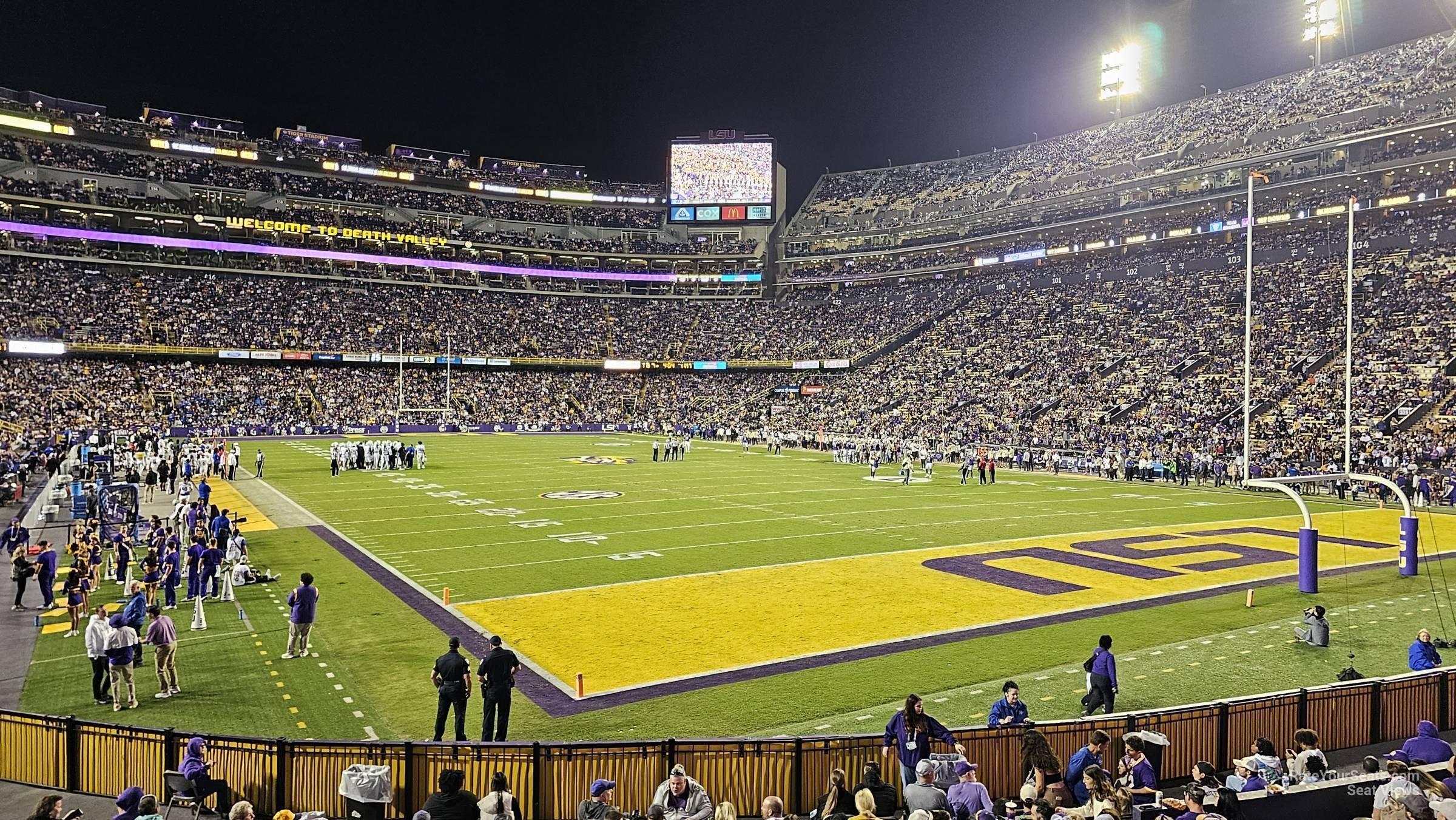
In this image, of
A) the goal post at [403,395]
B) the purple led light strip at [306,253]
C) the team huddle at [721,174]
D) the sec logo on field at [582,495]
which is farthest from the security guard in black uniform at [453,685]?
the team huddle at [721,174]

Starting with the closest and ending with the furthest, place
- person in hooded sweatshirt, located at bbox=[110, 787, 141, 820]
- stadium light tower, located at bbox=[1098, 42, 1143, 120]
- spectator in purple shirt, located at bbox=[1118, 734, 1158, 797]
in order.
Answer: person in hooded sweatshirt, located at bbox=[110, 787, 141, 820] < spectator in purple shirt, located at bbox=[1118, 734, 1158, 797] < stadium light tower, located at bbox=[1098, 42, 1143, 120]

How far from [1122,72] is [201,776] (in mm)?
81787

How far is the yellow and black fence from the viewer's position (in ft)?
22.9

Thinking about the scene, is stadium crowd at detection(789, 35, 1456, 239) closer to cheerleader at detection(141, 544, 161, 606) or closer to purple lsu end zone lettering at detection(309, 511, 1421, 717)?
purple lsu end zone lettering at detection(309, 511, 1421, 717)

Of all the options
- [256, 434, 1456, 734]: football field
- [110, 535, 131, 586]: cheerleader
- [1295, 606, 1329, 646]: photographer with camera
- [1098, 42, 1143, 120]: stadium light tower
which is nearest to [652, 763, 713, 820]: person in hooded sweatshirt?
[256, 434, 1456, 734]: football field

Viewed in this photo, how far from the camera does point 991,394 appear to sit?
2164 inches

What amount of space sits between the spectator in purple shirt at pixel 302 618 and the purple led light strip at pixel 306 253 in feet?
235

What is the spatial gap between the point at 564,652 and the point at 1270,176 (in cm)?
5734

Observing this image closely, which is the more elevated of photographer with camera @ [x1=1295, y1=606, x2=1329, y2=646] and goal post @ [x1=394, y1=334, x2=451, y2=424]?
goal post @ [x1=394, y1=334, x2=451, y2=424]

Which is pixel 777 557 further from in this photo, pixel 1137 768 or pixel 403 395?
pixel 403 395

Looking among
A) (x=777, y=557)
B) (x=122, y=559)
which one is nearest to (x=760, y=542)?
(x=777, y=557)

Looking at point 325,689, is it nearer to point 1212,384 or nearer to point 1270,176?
point 1212,384

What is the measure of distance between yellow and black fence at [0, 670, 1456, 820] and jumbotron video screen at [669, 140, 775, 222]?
8104 centimetres

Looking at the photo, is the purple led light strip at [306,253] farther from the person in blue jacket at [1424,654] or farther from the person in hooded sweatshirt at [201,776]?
the person in blue jacket at [1424,654]
